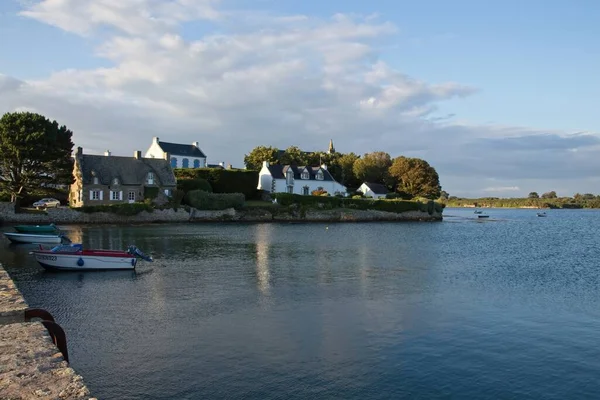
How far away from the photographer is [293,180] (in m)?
101

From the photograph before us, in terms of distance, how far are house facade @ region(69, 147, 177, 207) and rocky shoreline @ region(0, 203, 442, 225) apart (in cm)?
650

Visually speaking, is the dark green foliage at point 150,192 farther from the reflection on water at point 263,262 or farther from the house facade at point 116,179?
the reflection on water at point 263,262

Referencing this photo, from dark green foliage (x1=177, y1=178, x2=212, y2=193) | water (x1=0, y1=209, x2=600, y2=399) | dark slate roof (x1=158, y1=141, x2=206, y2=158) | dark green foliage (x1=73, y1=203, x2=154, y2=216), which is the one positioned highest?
dark slate roof (x1=158, y1=141, x2=206, y2=158)

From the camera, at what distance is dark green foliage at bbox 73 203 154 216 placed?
218ft

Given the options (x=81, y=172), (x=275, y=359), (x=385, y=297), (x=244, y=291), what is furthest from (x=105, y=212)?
(x=275, y=359)

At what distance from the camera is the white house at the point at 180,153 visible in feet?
354

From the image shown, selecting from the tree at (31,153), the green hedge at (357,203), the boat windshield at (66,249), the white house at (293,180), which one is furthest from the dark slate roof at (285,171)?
the boat windshield at (66,249)

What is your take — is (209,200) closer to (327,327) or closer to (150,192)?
(150,192)

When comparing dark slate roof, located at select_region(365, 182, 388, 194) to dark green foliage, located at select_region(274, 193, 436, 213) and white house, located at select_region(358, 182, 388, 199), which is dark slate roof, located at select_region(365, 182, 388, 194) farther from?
dark green foliage, located at select_region(274, 193, 436, 213)

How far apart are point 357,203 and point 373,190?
84.6 feet

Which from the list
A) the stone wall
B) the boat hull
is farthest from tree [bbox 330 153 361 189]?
the stone wall

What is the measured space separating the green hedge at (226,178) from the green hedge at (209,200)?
869 centimetres

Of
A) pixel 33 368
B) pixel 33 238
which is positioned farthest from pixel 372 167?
pixel 33 368

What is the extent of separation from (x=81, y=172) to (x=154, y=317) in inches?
2377
